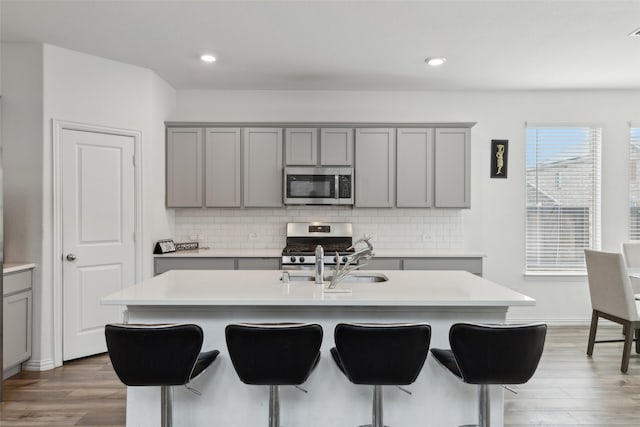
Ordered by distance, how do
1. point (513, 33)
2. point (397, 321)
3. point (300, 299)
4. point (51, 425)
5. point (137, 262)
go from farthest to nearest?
point (137, 262)
point (513, 33)
point (51, 425)
point (397, 321)
point (300, 299)

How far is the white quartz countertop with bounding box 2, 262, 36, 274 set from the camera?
131 inches

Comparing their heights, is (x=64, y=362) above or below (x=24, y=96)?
below

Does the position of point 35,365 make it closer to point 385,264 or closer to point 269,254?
point 269,254

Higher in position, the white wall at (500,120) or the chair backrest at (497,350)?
the white wall at (500,120)

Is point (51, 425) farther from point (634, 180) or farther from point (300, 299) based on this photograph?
point (634, 180)

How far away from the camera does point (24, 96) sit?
12.1 ft

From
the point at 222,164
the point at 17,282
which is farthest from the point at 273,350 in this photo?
the point at 222,164

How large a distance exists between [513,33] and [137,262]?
3.91m

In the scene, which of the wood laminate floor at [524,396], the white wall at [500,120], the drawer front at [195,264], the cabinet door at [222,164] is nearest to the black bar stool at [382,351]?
the wood laminate floor at [524,396]

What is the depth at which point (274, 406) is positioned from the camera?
2188 millimetres

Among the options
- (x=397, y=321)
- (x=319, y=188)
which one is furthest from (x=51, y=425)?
(x=319, y=188)

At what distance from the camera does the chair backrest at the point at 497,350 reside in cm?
196

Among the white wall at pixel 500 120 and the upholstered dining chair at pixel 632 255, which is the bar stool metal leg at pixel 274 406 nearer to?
the white wall at pixel 500 120

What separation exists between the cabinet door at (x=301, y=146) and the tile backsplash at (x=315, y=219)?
2.03 feet
